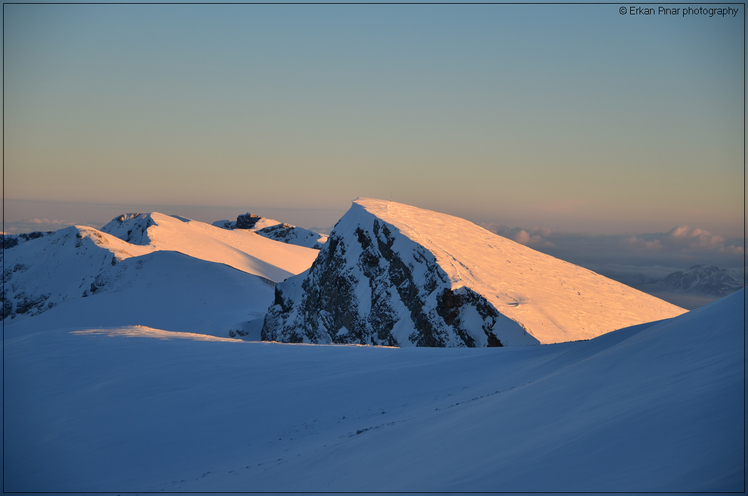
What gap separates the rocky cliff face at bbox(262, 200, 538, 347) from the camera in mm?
24297

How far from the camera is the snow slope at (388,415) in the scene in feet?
16.7

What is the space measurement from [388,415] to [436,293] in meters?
15.9

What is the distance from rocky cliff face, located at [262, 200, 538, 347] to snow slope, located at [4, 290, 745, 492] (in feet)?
27.9

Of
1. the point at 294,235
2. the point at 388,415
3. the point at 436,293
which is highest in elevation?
the point at 294,235

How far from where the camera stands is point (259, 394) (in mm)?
12672

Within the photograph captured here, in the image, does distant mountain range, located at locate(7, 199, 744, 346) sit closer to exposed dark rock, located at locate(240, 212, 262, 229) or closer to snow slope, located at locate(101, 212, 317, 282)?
snow slope, located at locate(101, 212, 317, 282)

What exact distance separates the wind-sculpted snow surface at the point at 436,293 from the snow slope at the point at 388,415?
28.9ft

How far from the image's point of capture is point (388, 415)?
10383mm

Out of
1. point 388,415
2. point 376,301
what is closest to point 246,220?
point 376,301

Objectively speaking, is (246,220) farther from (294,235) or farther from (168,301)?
(168,301)

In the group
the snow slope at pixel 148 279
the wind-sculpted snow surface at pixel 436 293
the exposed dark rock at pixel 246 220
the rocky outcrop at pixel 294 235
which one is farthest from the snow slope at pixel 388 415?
the exposed dark rock at pixel 246 220

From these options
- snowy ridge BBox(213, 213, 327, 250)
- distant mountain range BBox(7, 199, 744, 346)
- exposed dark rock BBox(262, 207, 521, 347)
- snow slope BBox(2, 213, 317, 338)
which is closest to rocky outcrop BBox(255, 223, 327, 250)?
snowy ridge BBox(213, 213, 327, 250)

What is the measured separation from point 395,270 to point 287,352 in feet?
45.4

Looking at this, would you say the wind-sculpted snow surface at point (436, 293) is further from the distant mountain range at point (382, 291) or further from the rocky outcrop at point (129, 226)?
the rocky outcrop at point (129, 226)
